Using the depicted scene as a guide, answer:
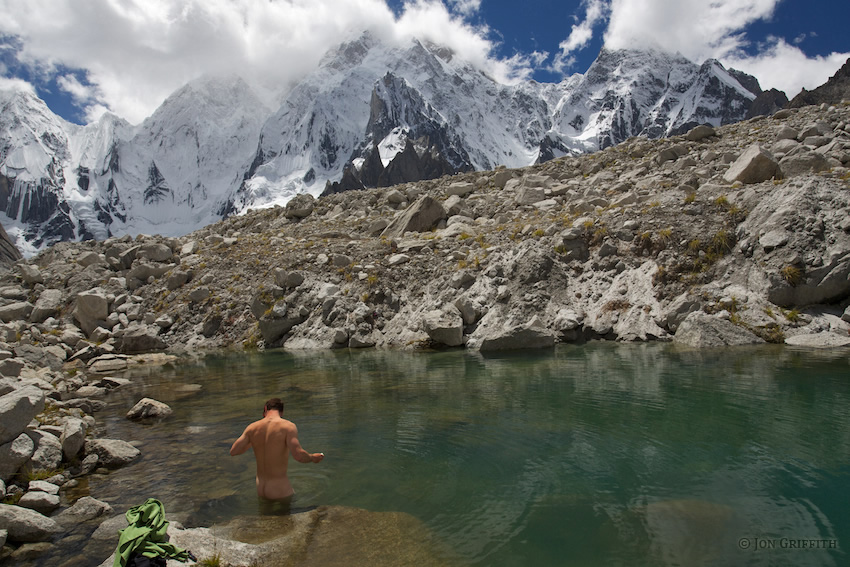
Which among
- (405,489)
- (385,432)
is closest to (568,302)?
(385,432)

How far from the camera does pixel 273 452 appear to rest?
7141 millimetres

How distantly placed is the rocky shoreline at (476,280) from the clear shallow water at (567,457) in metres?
1.71

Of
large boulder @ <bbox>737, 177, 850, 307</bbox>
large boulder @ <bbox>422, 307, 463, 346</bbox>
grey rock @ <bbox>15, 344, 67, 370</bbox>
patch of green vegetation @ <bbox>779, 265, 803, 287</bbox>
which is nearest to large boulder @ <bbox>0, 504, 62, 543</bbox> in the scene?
grey rock @ <bbox>15, 344, 67, 370</bbox>

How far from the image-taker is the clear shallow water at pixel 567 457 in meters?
5.54

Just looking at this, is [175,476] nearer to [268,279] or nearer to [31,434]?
[31,434]

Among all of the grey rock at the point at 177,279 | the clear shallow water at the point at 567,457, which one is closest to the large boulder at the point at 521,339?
the clear shallow water at the point at 567,457

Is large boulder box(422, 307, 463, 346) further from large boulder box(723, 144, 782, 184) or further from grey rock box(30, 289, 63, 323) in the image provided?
grey rock box(30, 289, 63, 323)

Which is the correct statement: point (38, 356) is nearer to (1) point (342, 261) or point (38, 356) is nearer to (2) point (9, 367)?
(2) point (9, 367)

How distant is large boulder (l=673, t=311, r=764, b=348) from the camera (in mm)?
16250

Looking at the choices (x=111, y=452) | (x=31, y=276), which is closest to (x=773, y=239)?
(x=111, y=452)

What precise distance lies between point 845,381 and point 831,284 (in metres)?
6.56

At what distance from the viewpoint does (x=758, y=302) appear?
17.0 meters

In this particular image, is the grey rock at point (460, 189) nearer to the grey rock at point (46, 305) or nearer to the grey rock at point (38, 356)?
the grey rock at point (38, 356)

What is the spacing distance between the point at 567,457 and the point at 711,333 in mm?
11389
